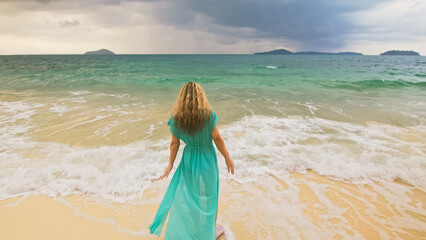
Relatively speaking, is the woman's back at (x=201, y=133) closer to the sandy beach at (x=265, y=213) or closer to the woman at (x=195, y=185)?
the woman at (x=195, y=185)

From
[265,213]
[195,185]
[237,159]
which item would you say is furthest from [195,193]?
[237,159]

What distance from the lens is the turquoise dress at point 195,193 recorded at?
7.74 feet

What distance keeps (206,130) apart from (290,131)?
579 cm

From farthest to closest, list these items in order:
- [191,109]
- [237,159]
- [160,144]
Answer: [160,144] < [237,159] < [191,109]

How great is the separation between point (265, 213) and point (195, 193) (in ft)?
5.47

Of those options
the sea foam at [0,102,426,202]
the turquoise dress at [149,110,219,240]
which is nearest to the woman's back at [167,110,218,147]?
the turquoise dress at [149,110,219,240]

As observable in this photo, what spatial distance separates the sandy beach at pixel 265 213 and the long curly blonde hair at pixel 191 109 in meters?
1.93

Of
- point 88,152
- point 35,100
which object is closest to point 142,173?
point 88,152

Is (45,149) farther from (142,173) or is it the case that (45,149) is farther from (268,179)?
(268,179)

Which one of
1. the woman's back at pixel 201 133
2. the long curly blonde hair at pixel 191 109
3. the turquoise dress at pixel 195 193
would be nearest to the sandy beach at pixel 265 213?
the turquoise dress at pixel 195 193

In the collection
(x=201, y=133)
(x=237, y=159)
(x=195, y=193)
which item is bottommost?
(x=237, y=159)

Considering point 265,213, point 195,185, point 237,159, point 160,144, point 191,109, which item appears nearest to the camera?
point 191,109

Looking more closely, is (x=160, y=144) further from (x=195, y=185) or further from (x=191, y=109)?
(x=191, y=109)

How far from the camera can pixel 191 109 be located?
2072 mm
